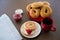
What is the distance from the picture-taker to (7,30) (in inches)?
34.1

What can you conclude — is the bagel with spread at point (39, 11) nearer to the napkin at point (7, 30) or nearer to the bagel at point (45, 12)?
the bagel at point (45, 12)

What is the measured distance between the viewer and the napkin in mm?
819

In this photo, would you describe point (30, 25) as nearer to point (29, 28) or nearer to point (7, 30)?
point (29, 28)

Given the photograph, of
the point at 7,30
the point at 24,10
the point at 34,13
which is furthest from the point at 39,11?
the point at 7,30

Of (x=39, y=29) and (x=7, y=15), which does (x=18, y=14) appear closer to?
(x=7, y=15)

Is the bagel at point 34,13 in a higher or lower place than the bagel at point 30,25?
higher

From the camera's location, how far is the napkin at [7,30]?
0.82 meters

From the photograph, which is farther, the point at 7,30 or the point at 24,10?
the point at 24,10

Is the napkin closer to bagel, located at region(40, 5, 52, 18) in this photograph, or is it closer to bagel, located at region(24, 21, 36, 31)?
bagel, located at region(24, 21, 36, 31)

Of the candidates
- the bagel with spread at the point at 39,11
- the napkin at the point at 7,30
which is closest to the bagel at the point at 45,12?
the bagel with spread at the point at 39,11

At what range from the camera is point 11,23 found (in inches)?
35.6

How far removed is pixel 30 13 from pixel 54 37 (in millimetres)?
234

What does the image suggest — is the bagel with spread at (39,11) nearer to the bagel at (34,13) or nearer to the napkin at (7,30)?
the bagel at (34,13)

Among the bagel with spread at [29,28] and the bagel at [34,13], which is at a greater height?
the bagel at [34,13]
